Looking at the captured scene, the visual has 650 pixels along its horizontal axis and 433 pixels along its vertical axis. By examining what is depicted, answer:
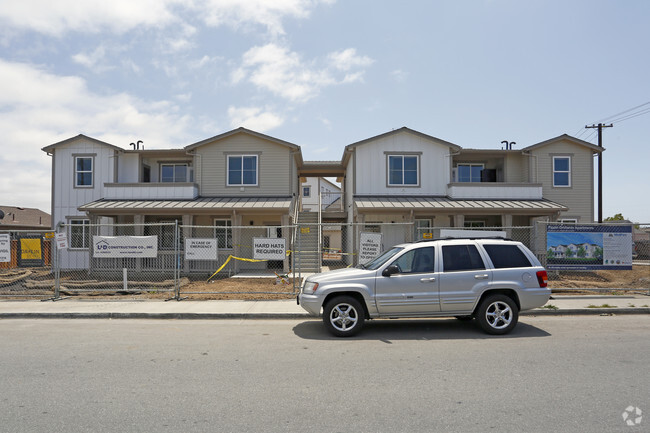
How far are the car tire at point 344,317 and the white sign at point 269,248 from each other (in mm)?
4756

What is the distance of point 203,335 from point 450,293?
453 centimetres

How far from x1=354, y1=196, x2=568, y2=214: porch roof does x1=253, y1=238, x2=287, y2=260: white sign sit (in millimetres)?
6981

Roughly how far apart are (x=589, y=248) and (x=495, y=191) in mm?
8976

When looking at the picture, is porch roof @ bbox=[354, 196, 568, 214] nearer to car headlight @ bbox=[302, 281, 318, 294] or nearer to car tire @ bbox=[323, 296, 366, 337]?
car headlight @ bbox=[302, 281, 318, 294]

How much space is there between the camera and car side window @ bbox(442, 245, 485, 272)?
25.1ft

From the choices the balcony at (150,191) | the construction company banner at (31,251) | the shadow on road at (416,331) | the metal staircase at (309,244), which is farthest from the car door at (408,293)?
the balcony at (150,191)

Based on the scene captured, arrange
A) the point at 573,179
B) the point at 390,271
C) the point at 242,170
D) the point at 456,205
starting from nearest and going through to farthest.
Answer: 1. the point at 390,271
2. the point at 456,205
3. the point at 242,170
4. the point at 573,179

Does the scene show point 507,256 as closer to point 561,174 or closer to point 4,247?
point 4,247

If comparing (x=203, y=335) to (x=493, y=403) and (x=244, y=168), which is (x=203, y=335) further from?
(x=244, y=168)

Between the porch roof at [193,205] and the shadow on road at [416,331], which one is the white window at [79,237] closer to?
the porch roof at [193,205]

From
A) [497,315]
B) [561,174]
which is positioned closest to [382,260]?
[497,315]

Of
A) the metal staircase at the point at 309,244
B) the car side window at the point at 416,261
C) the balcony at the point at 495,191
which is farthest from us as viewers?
the balcony at the point at 495,191

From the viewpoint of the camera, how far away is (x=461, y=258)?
25.3 ft

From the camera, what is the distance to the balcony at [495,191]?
20.2m
